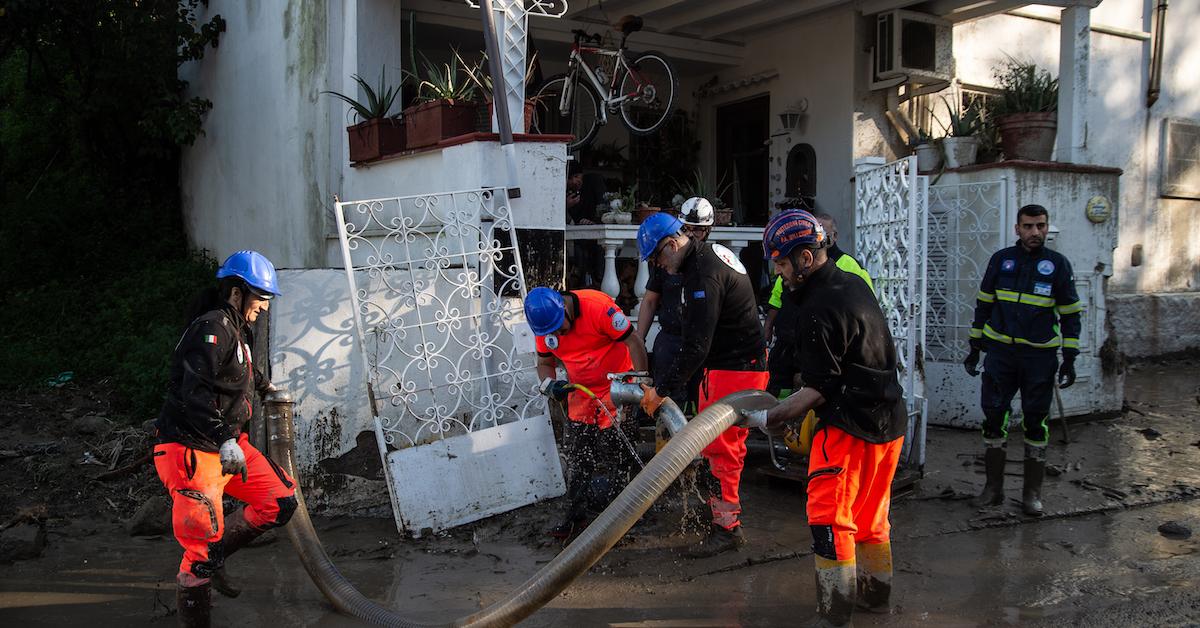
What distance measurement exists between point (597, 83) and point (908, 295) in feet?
12.7

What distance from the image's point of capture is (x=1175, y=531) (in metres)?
4.95

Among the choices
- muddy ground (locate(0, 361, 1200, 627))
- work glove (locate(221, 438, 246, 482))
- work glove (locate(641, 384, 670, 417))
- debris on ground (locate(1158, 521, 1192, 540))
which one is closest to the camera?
work glove (locate(221, 438, 246, 482))

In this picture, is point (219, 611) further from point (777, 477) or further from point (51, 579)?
point (777, 477)

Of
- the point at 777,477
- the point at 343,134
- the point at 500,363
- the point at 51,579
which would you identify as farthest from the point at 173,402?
the point at 343,134

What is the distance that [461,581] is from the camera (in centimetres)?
444

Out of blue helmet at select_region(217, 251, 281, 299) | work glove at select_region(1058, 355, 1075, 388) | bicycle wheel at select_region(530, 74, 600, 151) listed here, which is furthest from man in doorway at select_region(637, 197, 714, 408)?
bicycle wheel at select_region(530, 74, 600, 151)

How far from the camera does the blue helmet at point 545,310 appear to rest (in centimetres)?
475

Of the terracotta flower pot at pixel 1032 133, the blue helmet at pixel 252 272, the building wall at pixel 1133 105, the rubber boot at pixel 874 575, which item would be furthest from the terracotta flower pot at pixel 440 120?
the building wall at pixel 1133 105

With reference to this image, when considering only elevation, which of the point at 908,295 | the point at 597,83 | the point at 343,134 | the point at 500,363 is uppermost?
the point at 597,83

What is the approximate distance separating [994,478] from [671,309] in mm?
2306

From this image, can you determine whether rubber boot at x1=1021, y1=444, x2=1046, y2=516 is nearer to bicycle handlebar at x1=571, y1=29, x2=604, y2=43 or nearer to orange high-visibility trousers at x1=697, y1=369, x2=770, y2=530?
orange high-visibility trousers at x1=697, y1=369, x2=770, y2=530

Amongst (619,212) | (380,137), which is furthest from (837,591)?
(380,137)

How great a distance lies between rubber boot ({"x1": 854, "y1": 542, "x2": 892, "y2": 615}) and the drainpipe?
919 centimetres

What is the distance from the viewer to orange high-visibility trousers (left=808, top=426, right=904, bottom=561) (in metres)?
3.55
